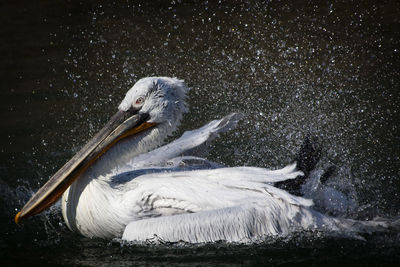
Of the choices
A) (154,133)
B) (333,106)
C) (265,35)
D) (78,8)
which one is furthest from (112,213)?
(78,8)

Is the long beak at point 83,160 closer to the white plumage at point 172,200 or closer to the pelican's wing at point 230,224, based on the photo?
the white plumage at point 172,200

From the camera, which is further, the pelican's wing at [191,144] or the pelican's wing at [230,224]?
the pelican's wing at [191,144]

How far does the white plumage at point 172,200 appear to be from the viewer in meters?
3.85

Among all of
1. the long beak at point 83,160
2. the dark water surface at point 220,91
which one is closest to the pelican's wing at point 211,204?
the dark water surface at point 220,91

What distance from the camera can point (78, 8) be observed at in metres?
9.51

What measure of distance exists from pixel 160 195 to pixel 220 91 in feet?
9.81

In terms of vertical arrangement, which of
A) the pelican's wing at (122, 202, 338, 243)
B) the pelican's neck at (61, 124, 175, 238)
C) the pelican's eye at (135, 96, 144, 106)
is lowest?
the pelican's wing at (122, 202, 338, 243)

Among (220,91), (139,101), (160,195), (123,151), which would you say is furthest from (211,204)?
(220,91)

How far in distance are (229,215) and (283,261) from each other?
0.45 m

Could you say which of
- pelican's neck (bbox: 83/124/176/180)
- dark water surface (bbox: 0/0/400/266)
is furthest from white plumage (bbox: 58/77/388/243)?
dark water surface (bbox: 0/0/400/266)

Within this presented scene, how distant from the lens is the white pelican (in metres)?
3.86

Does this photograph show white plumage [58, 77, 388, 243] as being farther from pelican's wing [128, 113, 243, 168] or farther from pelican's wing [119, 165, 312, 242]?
pelican's wing [128, 113, 243, 168]

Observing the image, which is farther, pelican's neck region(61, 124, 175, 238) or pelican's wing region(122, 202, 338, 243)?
pelican's neck region(61, 124, 175, 238)

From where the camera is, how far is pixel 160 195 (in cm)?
397
